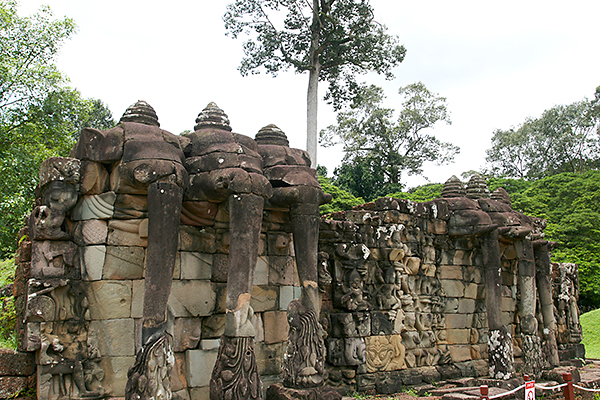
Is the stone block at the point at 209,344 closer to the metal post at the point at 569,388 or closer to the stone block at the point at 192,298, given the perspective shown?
the stone block at the point at 192,298

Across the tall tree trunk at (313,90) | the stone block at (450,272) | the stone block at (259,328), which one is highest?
the tall tree trunk at (313,90)

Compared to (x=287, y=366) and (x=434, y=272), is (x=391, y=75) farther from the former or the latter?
(x=287, y=366)

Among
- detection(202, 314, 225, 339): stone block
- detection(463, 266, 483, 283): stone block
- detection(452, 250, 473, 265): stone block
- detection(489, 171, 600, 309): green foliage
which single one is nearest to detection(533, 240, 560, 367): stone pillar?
detection(463, 266, 483, 283): stone block

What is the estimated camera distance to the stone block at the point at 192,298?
6191 millimetres

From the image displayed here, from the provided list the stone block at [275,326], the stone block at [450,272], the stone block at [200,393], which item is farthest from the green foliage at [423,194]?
the stone block at [200,393]

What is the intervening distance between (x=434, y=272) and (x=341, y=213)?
2.43 metres

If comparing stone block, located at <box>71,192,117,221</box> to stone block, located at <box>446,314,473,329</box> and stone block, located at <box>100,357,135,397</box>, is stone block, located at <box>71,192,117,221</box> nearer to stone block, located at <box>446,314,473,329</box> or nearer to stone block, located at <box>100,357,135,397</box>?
stone block, located at <box>100,357,135,397</box>

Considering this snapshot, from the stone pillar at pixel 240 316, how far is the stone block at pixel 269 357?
105 cm

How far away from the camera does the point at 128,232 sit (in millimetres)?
6023

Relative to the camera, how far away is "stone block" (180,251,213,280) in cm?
634

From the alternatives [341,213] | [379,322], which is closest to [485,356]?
[379,322]

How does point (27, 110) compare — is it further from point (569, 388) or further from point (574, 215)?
point (574, 215)

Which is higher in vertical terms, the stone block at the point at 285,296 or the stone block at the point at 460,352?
the stone block at the point at 285,296

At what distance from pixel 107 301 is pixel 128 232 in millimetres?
786
